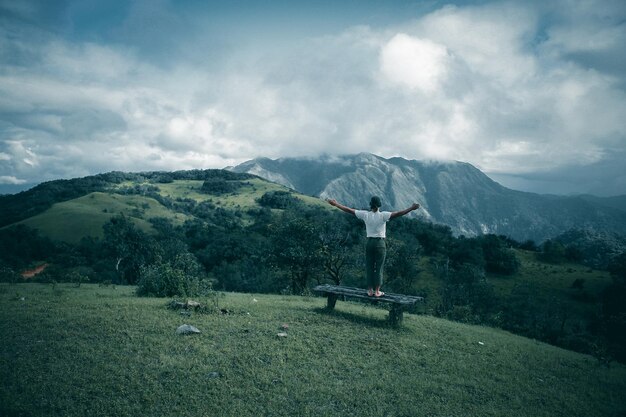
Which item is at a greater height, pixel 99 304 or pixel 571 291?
pixel 99 304

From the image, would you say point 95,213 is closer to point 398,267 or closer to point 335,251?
point 335,251

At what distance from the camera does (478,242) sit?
94.0 metres

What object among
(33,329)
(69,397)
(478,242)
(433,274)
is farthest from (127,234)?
(478,242)

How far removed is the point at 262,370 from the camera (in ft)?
25.8

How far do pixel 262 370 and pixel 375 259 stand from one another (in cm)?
556

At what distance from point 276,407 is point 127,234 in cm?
5405

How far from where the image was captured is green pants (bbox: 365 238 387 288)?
11.5 metres

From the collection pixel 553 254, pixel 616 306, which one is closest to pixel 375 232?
pixel 616 306

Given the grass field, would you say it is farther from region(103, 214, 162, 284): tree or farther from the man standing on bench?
region(103, 214, 162, 284): tree

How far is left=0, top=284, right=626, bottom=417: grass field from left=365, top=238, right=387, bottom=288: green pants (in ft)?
6.03

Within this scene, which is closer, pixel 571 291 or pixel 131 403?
pixel 131 403

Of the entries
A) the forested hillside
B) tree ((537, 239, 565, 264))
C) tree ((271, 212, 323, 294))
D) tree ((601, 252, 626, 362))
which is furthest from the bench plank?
tree ((537, 239, 565, 264))

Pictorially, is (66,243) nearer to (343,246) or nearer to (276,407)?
(343,246)

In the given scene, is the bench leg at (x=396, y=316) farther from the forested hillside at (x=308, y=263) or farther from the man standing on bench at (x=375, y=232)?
the forested hillside at (x=308, y=263)
